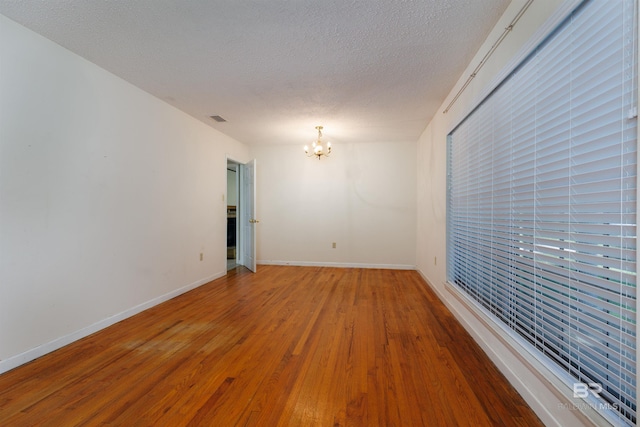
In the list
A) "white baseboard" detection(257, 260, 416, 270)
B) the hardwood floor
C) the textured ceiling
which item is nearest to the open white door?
"white baseboard" detection(257, 260, 416, 270)

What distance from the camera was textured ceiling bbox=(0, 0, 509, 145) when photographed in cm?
188

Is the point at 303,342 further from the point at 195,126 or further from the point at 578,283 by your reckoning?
the point at 195,126

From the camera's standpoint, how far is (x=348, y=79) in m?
2.86

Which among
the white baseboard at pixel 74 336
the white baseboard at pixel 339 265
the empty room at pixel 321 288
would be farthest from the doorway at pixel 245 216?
the white baseboard at pixel 74 336

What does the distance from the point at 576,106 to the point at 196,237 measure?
420 cm

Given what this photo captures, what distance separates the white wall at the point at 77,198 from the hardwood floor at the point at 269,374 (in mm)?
346

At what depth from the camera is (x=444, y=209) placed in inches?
134

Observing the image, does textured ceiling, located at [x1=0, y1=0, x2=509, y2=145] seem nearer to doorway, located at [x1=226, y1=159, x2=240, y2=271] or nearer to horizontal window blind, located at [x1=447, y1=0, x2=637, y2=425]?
horizontal window blind, located at [x1=447, y1=0, x2=637, y2=425]

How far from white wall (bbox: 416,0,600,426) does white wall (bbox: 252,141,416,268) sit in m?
0.39

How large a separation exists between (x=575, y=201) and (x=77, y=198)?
3508 mm

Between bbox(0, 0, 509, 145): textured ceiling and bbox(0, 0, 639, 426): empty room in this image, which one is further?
bbox(0, 0, 509, 145): textured ceiling

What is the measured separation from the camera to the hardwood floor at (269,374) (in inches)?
59.5

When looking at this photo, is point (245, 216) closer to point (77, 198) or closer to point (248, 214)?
point (248, 214)

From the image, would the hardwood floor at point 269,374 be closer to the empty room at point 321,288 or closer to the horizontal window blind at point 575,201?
the empty room at point 321,288
